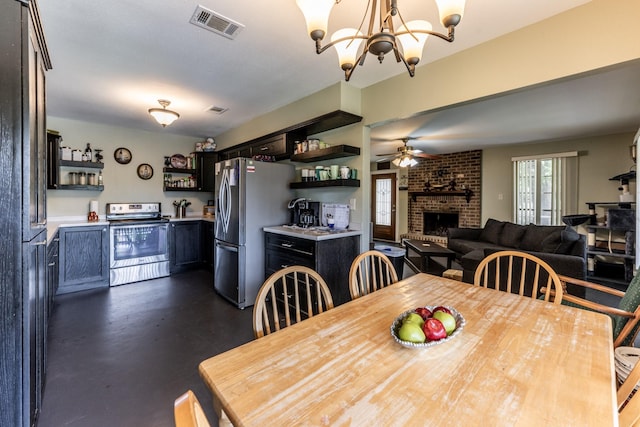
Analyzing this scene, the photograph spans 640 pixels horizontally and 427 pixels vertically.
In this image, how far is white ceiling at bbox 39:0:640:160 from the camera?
186 cm

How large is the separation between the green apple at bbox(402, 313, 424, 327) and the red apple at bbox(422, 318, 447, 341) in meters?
0.03

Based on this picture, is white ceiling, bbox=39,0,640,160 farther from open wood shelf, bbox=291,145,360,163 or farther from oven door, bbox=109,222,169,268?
oven door, bbox=109,222,169,268

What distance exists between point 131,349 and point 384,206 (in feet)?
22.4

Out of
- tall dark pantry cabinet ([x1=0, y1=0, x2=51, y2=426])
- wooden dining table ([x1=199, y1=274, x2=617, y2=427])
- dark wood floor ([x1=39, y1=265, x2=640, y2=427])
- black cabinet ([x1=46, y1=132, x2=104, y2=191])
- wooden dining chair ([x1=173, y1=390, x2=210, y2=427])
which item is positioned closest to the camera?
wooden dining chair ([x1=173, y1=390, x2=210, y2=427])

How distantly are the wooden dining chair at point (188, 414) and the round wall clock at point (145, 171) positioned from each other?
5387mm

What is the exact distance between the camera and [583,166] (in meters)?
5.14

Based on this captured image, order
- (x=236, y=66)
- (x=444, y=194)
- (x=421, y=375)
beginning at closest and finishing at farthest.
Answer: (x=421, y=375)
(x=236, y=66)
(x=444, y=194)

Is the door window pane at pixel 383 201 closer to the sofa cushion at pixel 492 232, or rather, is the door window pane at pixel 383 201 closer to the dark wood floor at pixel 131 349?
the sofa cushion at pixel 492 232

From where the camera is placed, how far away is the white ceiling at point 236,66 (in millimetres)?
1858

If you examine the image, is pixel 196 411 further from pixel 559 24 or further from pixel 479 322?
pixel 559 24

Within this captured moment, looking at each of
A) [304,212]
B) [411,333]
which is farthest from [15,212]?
[304,212]

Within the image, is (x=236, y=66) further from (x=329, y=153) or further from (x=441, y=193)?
(x=441, y=193)

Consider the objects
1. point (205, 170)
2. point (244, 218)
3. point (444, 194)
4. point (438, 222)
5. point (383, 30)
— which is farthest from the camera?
point (438, 222)

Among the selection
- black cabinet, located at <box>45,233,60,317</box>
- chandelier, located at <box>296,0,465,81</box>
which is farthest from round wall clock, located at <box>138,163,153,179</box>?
chandelier, located at <box>296,0,465,81</box>
